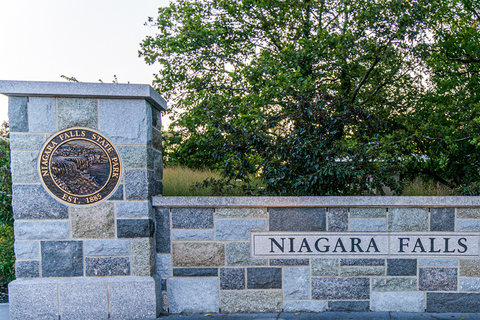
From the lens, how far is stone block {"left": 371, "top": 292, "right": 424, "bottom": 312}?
12.6 feet

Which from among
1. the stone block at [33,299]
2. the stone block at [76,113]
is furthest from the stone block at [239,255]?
the stone block at [76,113]

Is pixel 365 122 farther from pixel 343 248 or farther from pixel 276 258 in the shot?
pixel 276 258

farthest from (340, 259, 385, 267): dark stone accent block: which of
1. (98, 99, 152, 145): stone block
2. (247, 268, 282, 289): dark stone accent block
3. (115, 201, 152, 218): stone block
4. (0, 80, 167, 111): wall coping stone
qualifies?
(0, 80, 167, 111): wall coping stone

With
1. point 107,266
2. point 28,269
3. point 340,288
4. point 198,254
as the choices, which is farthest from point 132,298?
point 340,288

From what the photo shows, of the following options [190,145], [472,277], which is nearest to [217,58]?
[190,145]

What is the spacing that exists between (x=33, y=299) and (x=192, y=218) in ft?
6.39

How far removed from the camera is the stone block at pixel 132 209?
3729 millimetres

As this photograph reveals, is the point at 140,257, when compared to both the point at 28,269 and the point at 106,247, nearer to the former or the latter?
the point at 106,247

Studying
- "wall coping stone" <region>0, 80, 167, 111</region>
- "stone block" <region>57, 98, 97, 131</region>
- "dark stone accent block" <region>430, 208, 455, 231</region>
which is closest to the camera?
"wall coping stone" <region>0, 80, 167, 111</region>

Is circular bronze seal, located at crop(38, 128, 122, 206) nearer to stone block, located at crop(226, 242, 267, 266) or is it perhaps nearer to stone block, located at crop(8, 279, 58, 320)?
stone block, located at crop(8, 279, 58, 320)

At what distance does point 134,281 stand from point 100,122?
184cm

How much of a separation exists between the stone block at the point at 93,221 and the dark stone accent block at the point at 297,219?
1853 millimetres

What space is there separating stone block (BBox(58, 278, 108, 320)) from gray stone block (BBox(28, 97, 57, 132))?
5.66 feet

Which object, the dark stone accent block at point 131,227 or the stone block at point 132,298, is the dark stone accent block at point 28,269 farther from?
the dark stone accent block at point 131,227
